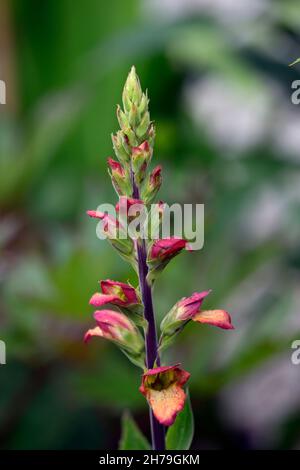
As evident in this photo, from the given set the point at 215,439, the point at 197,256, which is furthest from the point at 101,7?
the point at 215,439

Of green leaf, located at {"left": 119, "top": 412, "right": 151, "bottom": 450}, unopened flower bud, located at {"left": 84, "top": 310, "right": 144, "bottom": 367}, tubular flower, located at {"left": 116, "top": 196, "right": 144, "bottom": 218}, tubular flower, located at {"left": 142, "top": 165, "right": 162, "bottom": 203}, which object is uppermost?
tubular flower, located at {"left": 142, "top": 165, "right": 162, "bottom": 203}

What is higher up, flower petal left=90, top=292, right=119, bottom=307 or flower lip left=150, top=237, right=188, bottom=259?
flower lip left=150, top=237, right=188, bottom=259

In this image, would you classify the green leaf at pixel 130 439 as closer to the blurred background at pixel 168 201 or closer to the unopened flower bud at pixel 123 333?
the unopened flower bud at pixel 123 333

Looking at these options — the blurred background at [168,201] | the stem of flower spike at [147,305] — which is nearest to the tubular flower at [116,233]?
the stem of flower spike at [147,305]

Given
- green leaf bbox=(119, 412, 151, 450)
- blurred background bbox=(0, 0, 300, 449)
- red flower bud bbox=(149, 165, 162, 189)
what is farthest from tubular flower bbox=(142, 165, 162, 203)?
blurred background bbox=(0, 0, 300, 449)

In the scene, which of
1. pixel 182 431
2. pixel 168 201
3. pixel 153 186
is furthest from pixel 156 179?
pixel 168 201

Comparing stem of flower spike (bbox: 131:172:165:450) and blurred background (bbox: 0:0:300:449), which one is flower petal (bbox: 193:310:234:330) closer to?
stem of flower spike (bbox: 131:172:165:450)
